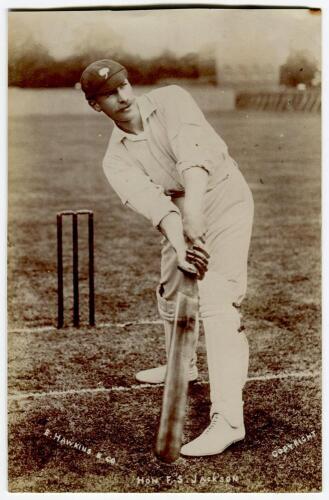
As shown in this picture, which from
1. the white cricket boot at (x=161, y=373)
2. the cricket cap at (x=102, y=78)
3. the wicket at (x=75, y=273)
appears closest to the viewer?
the cricket cap at (x=102, y=78)

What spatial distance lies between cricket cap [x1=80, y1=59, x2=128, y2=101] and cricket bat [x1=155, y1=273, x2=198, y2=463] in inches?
32.5

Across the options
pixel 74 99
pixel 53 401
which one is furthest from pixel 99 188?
pixel 53 401

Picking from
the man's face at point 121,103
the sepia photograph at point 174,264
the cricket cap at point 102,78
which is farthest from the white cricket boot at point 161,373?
the cricket cap at point 102,78

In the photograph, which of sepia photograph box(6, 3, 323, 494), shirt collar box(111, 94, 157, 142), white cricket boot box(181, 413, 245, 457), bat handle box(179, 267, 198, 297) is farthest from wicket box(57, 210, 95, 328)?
white cricket boot box(181, 413, 245, 457)

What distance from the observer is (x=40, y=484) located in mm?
3781

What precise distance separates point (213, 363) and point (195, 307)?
9.3 inches

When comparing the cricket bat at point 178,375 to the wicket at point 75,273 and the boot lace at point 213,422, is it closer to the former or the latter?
the boot lace at point 213,422

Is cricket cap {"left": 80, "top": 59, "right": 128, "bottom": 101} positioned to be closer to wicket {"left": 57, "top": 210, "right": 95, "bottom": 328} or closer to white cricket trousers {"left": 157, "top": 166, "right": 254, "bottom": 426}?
white cricket trousers {"left": 157, "top": 166, "right": 254, "bottom": 426}

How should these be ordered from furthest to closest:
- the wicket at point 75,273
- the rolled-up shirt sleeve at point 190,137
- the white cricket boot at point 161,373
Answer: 1. the wicket at point 75,273
2. the white cricket boot at point 161,373
3. the rolled-up shirt sleeve at point 190,137

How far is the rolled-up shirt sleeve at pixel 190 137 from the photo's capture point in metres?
3.59

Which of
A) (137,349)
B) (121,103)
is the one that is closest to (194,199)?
(121,103)

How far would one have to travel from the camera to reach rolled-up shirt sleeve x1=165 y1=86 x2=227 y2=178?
359 centimetres

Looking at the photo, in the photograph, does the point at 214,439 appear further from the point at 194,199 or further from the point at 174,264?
the point at 194,199

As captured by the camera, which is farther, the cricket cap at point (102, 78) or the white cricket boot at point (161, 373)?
the white cricket boot at point (161, 373)
